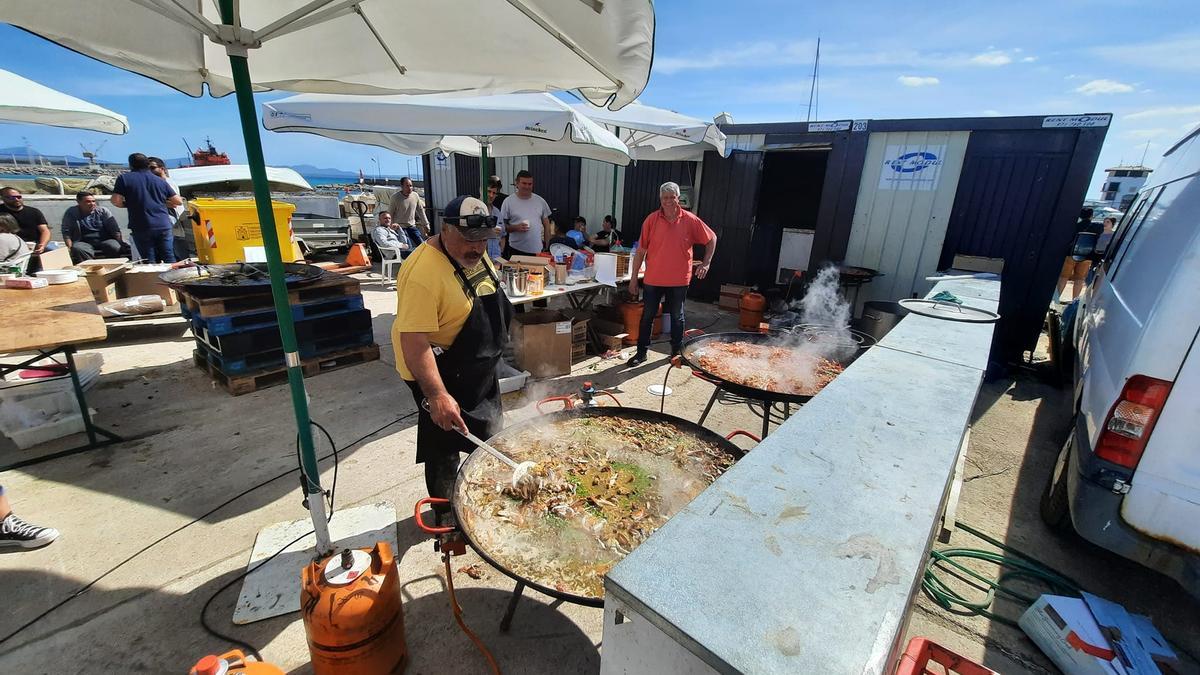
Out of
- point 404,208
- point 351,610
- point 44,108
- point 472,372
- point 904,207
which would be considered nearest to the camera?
point 351,610

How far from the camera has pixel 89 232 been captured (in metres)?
7.87

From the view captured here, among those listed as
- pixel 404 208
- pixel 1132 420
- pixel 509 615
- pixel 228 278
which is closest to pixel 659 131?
pixel 228 278

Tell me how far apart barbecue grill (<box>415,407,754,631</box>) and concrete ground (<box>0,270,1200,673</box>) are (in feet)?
1.24

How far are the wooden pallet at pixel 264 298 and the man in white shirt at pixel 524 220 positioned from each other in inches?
92.9

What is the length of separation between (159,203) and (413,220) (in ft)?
14.6

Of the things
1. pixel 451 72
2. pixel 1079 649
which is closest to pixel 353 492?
pixel 451 72

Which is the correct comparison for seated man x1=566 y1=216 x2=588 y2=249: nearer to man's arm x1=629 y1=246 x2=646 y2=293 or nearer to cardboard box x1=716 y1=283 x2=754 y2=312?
cardboard box x1=716 y1=283 x2=754 y2=312

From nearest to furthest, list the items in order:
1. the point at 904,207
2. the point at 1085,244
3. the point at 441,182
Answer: the point at 1085,244 → the point at 904,207 → the point at 441,182

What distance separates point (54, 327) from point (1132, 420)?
615cm

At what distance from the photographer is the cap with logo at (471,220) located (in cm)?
221

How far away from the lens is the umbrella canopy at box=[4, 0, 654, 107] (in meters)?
1.92

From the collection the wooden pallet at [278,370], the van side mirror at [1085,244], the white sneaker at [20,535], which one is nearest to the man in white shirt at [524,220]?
the wooden pallet at [278,370]

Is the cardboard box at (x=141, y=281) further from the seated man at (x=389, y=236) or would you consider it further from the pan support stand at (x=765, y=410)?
the pan support stand at (x=765, y=410)

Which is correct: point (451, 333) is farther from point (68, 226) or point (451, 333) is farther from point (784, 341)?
point (68, 226)
